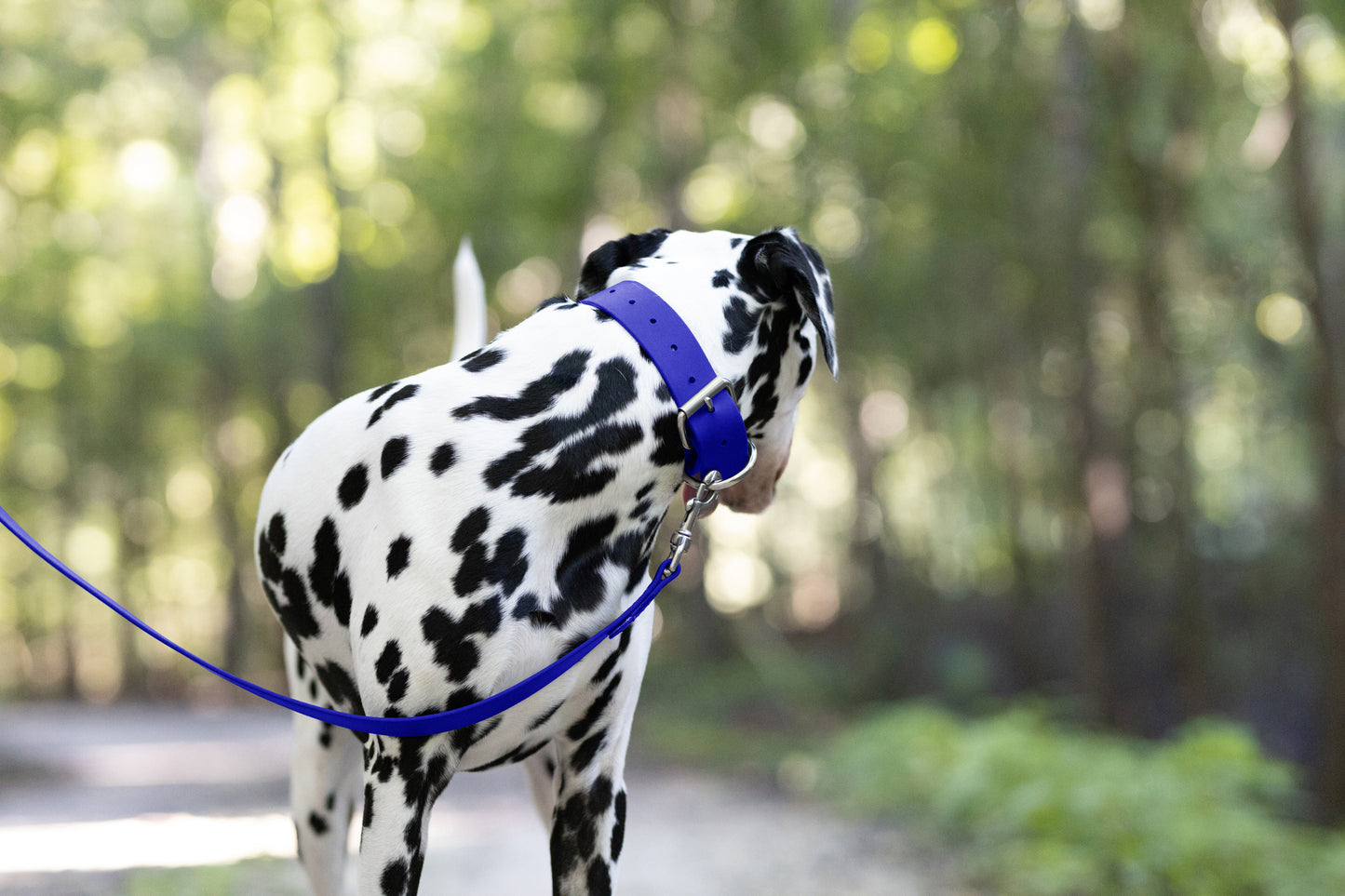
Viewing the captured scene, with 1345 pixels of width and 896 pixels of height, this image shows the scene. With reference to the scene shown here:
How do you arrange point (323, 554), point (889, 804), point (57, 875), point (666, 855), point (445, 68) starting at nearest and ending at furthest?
point (323, 554) < point (57, 875) < point (666, 855) < point (889, 804) < point (445, 68)

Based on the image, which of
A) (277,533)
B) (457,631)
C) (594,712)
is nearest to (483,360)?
(457,631)

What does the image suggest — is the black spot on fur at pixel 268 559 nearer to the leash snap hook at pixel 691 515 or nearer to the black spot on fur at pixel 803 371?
the leash snap hook at pixel 691 515

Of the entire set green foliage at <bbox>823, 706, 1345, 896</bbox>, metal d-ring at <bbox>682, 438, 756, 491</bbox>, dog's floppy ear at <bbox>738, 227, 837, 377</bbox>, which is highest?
dog's floppy ear at <bbox>738, 227, 837, 377</bbox>

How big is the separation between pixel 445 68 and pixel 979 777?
13.1 metres

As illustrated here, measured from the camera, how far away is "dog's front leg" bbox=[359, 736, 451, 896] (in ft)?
6.70

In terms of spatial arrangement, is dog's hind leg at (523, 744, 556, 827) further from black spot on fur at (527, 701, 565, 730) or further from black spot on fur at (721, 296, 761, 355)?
black spot on fur at (721, 296, 761, 355)

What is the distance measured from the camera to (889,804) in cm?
820

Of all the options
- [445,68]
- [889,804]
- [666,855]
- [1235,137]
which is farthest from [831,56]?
[666,855]

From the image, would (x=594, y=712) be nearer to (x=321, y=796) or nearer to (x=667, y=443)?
(x=667, y=443)

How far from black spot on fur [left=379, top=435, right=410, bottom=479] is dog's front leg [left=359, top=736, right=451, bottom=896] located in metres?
0.54

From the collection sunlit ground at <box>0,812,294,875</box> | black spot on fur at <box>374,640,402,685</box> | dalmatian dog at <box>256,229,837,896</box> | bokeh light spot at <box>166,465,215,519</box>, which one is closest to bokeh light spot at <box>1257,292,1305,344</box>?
sunlit ground at <box>0,812,294,875</box>

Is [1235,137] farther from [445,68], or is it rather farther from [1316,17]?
[445,68]

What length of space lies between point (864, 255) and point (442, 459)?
12.1m

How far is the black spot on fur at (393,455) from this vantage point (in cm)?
213
